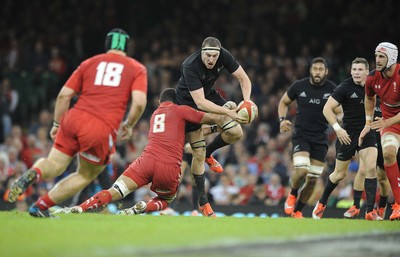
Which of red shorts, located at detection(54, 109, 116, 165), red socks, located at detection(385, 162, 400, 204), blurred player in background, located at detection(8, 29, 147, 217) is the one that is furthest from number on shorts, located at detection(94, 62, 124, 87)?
red socks, located at detection(385, 162, 400, 204)

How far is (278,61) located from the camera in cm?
2255

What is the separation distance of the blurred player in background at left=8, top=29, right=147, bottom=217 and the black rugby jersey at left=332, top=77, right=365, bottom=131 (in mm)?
4708

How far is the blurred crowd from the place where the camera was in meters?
19.6

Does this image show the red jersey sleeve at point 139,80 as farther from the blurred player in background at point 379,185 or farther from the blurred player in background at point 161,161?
the blurred player in background at point 379,185

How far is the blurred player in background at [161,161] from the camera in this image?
1180 cm

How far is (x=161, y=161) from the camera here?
11.9 m

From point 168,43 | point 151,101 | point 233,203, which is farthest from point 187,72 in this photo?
point 168,43

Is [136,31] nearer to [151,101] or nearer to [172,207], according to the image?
[151,101]

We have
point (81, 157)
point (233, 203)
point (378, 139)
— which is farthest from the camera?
point (233, 203)

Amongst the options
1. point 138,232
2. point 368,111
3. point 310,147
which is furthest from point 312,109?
point 138,232

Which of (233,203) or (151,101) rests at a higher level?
(151,101)

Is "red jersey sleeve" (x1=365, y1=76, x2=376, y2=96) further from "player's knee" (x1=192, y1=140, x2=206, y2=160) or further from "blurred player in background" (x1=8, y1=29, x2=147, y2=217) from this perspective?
"blurred player in background" (x1=8, y1=29, x2=147, y2=217)

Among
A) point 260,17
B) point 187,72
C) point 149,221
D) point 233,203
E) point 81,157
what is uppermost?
point 260,17

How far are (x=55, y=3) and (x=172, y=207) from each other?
10.9 m
